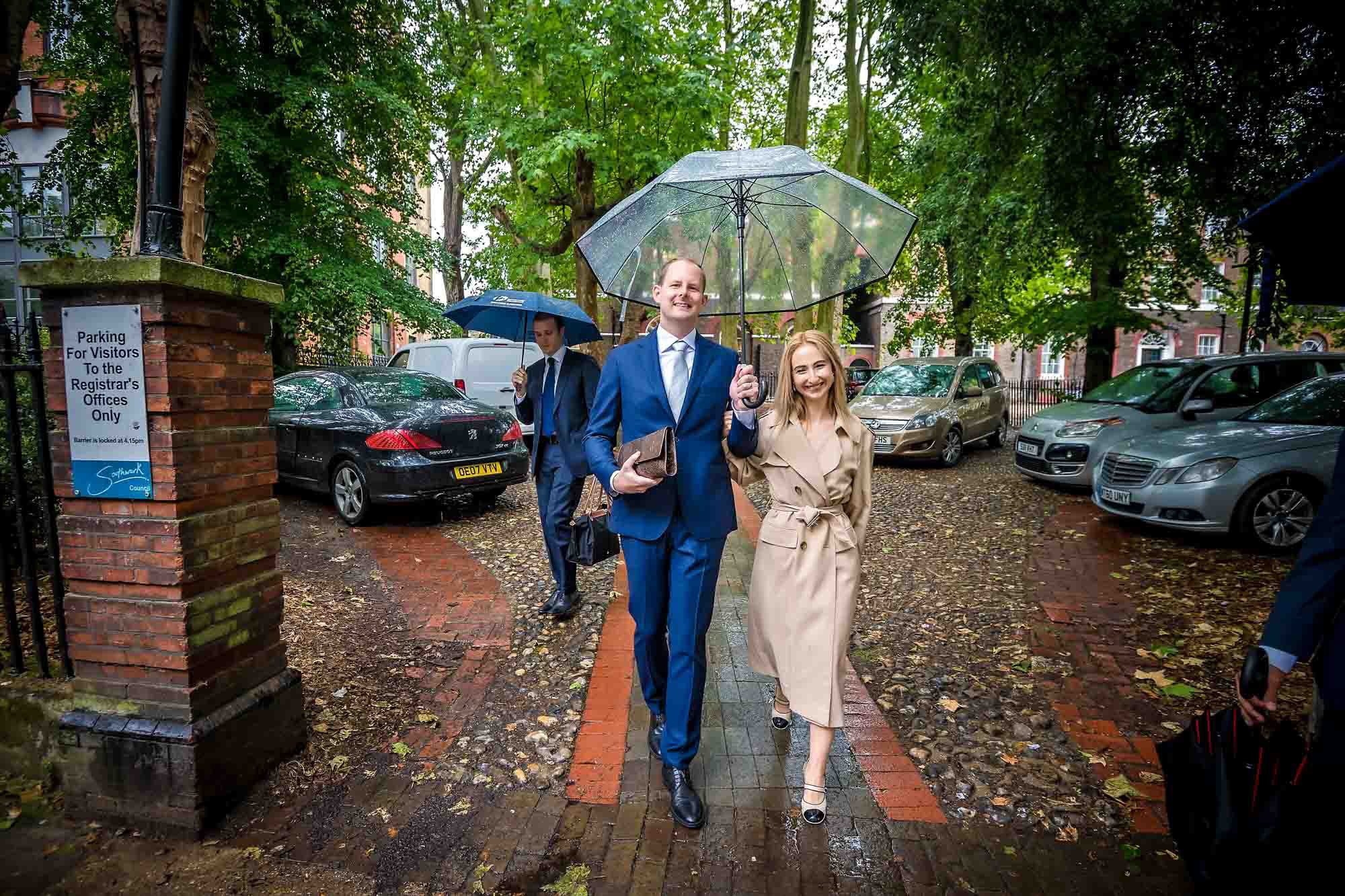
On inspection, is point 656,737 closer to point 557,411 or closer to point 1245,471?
point 557,411

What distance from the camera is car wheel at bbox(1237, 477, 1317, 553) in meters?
6.28

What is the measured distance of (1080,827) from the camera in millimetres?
2783

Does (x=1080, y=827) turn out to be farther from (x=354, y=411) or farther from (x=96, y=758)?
(x=354, y=411)

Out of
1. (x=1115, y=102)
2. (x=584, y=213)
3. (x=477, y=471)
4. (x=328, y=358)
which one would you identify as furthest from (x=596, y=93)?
(x=1115, y=102)

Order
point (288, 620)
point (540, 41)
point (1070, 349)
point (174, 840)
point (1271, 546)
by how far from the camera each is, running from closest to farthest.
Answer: point (174, 840) < point (288, 620) < point (1271, 546) < point (540, 41) < point (1070, 349)

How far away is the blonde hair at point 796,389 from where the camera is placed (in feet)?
9.38

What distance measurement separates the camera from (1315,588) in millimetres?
1694

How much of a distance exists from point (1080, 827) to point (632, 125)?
13.6 metres

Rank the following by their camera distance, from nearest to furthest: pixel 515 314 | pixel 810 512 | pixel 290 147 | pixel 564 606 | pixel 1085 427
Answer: pixel 810 512
pixel 564 606
pixel 515 314
pixel 1085 427
pixel 290 147

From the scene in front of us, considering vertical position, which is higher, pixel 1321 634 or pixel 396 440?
pixel 1321 634

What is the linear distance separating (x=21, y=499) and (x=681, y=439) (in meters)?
2.66

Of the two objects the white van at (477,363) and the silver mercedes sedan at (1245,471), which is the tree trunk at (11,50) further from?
the silver mercedes sedan at (1245,471)

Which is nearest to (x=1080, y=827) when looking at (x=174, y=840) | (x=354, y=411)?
(x=174, y=840)

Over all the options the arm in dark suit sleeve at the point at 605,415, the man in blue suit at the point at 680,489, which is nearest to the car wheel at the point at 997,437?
the man in blue suit at the point at 680,489
